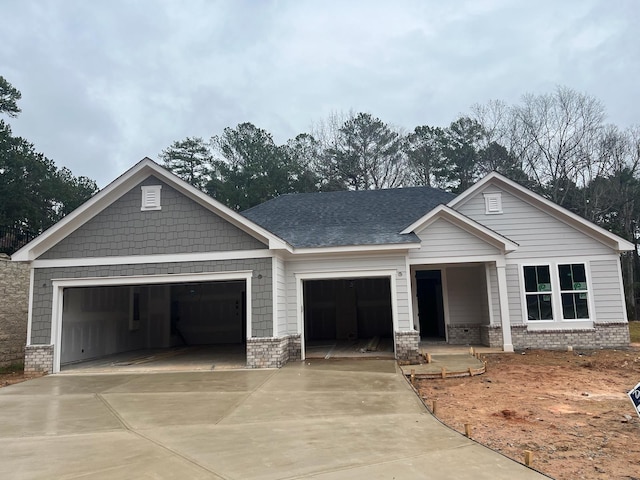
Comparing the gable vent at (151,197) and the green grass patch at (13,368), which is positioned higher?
the gable vent at (151,197)

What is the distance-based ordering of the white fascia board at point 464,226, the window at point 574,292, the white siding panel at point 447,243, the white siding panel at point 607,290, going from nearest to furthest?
the white fascia board at point 464,226
the white siding panel at point 447,243
the white siding panel at point 607,290
the window at point 574,292

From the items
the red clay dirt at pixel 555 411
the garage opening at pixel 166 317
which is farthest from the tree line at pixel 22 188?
the red clay dirt at pixel 555 411

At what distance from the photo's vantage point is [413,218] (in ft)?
45.8

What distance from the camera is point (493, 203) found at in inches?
549

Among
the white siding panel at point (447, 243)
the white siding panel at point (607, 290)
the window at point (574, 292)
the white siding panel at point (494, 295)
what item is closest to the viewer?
the white siding panel at point (447, 243)

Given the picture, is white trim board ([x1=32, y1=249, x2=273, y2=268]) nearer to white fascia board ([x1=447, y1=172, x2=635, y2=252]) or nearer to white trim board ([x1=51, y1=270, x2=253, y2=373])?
white trim board ([x1=51, y1=270, x2=253, y2=373])

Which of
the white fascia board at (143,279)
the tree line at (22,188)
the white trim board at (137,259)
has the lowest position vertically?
the white fascia board at (143,279)

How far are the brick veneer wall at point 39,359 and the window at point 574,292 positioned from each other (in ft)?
46.6

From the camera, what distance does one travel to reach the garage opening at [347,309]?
17.2 m

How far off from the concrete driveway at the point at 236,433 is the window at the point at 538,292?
21.4ft

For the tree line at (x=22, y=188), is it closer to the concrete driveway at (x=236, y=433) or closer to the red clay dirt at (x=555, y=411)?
the concrete driveway at (x=236, y=433)

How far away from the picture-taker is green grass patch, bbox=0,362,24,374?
12.2m

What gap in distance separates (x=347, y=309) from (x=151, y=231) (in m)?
8.50

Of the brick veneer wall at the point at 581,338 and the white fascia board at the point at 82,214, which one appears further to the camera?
the brick veneer wall at the point at 581,338
